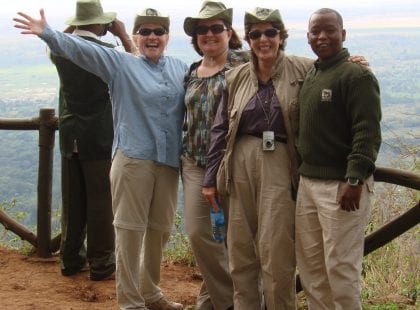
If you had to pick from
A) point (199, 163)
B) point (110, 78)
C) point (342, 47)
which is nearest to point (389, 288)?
point (199, 163)

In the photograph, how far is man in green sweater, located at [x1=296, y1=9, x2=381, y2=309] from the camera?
3074 millimetres

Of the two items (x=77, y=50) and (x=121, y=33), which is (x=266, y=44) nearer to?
(x=77, y=50)

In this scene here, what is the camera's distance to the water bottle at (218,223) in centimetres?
387

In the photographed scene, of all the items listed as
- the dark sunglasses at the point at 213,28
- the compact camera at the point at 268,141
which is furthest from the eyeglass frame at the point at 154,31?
the compact camera at the point at 268,141

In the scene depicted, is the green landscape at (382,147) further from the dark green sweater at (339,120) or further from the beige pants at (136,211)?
the beige pants at (136,211)

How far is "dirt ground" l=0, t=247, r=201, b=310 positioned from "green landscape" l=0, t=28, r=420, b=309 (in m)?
0.49

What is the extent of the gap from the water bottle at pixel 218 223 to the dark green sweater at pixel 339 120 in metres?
0.68

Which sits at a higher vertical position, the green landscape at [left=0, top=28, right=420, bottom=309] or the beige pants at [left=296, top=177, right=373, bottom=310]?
the beige pants at [left=296, top=177, right=373, bottom=310]

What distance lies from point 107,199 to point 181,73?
1358 millimetres

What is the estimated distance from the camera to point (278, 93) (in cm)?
350

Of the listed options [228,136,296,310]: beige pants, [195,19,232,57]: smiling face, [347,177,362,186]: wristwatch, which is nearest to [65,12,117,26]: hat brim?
[195,19,232,57]: smiling face

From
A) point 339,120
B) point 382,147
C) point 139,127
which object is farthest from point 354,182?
point 382,147

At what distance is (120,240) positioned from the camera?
4.08 meters

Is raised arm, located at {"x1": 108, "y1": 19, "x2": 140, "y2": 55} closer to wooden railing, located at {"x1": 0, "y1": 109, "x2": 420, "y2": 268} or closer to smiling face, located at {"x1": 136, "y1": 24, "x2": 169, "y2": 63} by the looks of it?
smiling face, located at {"x1": 136, "y1": 24, "x2": 169, "y2": 63}
